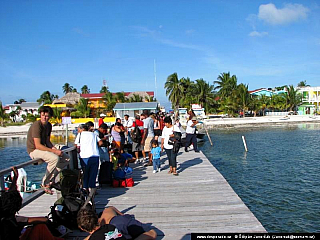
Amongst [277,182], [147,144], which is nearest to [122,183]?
[147,144]

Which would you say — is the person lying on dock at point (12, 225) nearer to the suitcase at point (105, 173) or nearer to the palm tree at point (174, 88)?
the suitcase at point (105, 173)

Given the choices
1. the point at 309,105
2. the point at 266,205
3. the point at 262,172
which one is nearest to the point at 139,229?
the point at 266,205

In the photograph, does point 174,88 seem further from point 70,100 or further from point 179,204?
point 179,204

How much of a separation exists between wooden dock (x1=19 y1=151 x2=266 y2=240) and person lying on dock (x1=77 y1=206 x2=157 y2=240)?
0.65 metres

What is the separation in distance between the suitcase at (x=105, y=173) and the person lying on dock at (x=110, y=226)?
3.07 m

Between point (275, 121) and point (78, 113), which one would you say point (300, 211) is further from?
point (78, 113)

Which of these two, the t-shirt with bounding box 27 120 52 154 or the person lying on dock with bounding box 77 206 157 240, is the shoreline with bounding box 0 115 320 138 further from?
the person lying on dock with bounding box 77 206 157 240

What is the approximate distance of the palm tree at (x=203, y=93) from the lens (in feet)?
212

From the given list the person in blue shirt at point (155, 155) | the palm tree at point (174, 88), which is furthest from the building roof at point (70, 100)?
the person in blue shirt at point (155, 155)

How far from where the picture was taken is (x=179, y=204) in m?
5.99

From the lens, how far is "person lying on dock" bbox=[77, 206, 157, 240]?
329 centimetres

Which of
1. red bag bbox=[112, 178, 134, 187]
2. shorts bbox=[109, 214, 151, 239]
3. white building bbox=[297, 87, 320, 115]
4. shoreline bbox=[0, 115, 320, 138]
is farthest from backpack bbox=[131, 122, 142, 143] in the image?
white building bbox=[297, 87, 320, 115]

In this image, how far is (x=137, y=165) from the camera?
1072 cm

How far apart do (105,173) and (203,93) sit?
194 feet
